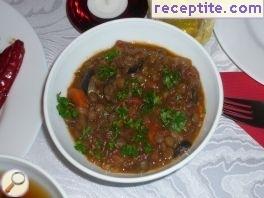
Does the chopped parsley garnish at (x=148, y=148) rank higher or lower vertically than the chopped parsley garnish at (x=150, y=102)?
lower

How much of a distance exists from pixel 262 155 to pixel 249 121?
0.10 m

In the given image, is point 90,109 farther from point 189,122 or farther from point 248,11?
point 248,11

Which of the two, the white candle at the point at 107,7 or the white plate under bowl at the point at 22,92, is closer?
the white plate under bowl at the point at 22,92

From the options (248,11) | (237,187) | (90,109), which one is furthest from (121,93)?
Result: (248,11)

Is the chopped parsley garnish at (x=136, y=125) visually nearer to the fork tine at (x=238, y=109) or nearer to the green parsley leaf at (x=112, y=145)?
the green parsley leaf at (x=112, y=145)

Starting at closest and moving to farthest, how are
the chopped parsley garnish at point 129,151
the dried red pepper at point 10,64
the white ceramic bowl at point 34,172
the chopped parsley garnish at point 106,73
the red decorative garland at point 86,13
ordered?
the white ceramic bowl at point 34,172 → the chopped parsley garnish at point 129,151 → the chopped parsley garnish at point 106,73 → the dried red pepper at point 10,64 → the red decorative garland at point 86,13

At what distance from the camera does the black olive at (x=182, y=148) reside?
1.28m

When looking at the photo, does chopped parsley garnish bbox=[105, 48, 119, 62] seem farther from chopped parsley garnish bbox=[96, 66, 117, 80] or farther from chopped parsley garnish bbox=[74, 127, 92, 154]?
chopped parsley garnish bbox=[74, 127, 92, 154]

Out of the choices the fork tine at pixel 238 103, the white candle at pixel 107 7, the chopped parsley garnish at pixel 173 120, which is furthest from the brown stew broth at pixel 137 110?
the white candle at pixel 107 7

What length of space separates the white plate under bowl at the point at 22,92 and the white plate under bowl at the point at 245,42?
0.53 m

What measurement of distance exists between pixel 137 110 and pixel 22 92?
362 millimetres

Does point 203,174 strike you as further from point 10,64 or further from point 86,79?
point 10,64

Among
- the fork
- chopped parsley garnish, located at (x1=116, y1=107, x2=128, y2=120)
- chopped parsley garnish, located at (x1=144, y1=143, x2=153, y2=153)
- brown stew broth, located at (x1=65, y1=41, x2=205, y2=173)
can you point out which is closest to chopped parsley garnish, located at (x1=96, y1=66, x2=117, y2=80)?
brown stew broth, located at (x1=65, y1=41, x2=205, y2=173)

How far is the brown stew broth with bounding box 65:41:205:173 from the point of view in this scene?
1280 mm
